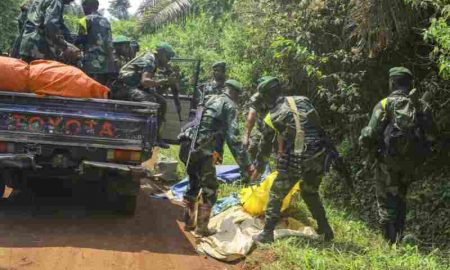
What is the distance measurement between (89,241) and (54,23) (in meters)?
2.61

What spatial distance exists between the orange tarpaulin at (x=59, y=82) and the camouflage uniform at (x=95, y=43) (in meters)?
1.08

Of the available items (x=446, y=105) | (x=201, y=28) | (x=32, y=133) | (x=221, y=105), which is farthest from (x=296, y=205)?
(x=201, y=28)

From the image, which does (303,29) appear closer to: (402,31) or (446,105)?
(402,31)

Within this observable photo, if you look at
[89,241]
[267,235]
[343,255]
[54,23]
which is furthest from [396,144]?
[54,23]

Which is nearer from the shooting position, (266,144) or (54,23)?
(266,144)

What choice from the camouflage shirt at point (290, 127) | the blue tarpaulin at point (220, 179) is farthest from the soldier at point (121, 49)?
the camouflage shirt at point (290, 127)

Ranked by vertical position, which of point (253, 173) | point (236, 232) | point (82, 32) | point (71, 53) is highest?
point (82, 32)

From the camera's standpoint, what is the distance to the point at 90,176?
225 inches

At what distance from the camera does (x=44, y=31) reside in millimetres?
6500

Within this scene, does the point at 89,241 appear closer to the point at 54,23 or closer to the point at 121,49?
the point at 54,23

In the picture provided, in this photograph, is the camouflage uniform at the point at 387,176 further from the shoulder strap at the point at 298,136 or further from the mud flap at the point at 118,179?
the mud flap at the point at 118,179

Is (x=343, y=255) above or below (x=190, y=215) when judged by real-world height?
above

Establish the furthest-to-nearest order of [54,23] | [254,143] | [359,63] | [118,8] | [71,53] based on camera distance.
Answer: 1. [118,8]
2. [254,143]
3. [359,63]
4. [71,53]
5. [54,23]

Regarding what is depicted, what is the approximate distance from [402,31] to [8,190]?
5.40 m
